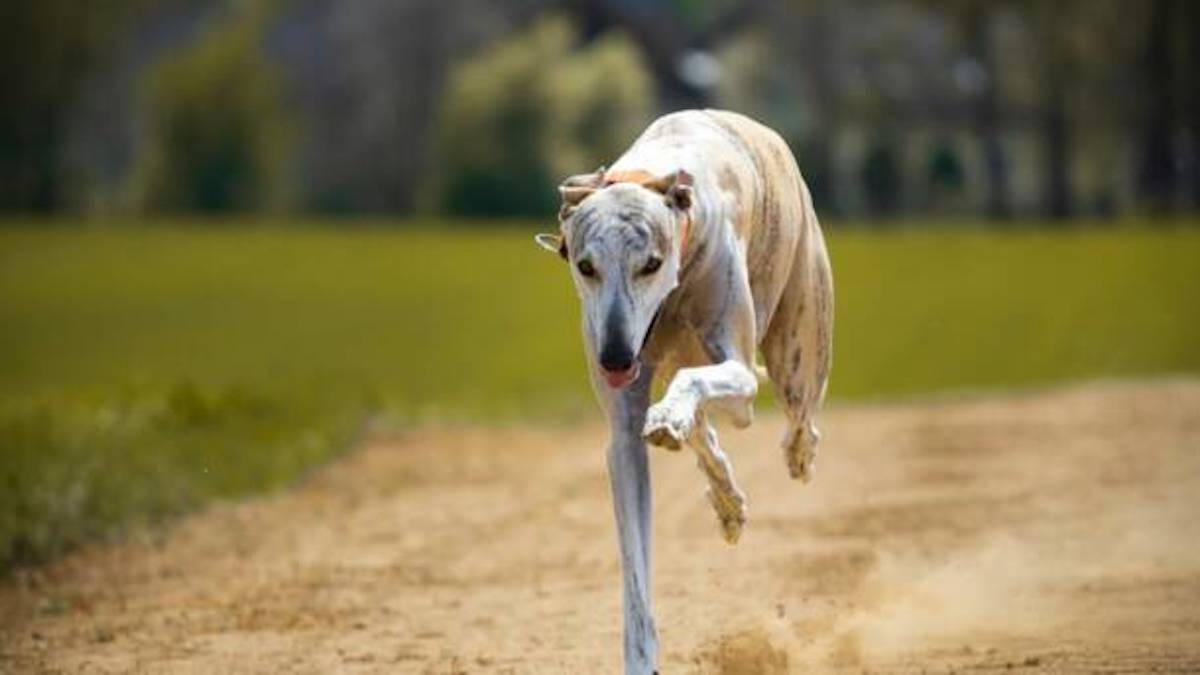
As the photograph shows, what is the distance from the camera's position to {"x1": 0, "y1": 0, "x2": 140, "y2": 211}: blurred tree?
5450cm

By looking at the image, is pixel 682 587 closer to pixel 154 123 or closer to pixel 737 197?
pixel 737 197

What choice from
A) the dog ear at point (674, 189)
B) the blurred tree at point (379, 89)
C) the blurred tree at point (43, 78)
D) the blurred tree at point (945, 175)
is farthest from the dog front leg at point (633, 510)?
the blurred tree at point (43, 78)

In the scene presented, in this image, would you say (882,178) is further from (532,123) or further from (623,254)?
(623,254)

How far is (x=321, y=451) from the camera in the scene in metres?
17.1

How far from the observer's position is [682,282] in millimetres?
7375

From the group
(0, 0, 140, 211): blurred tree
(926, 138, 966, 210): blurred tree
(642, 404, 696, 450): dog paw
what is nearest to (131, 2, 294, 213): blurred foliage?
(0, 0, 140, 211): blurred tree

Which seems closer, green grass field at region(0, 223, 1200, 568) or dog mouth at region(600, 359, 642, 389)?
dog mouth at region(600, 359, 642, 389)

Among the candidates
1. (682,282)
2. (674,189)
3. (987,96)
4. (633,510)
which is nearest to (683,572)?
(633,510)

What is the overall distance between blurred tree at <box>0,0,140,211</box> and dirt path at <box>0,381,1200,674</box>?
38948 mm

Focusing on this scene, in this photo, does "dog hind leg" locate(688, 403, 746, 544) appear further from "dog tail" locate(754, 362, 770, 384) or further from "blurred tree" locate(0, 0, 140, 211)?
"blurred tree" locate(0, 0, 140, 211)

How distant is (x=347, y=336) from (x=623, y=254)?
20.4 metres

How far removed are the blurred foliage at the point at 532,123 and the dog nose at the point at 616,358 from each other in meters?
36.1

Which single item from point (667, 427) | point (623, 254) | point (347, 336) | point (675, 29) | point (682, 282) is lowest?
point (347, 336)

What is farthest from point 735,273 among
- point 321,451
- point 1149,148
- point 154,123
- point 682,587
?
point 154,123
